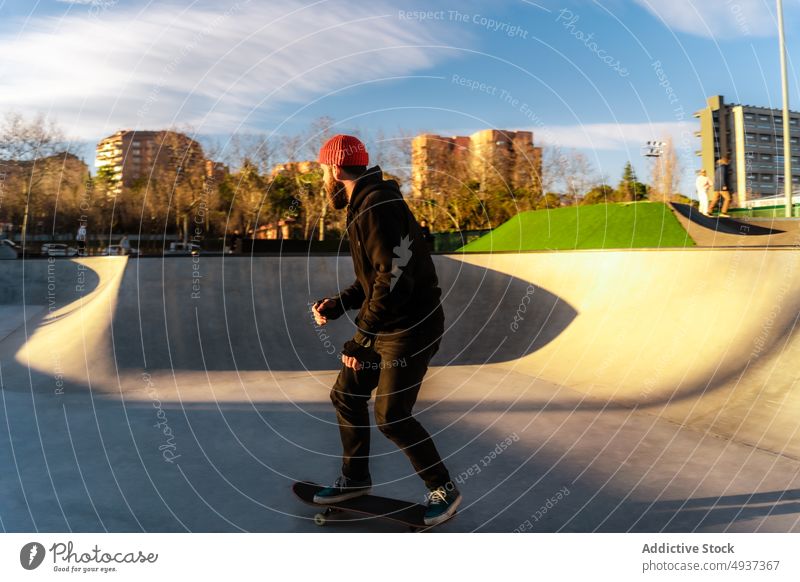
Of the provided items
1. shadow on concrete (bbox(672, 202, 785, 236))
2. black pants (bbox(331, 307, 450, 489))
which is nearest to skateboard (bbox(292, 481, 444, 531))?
black pants (bbox(331, 307, 450, 489))

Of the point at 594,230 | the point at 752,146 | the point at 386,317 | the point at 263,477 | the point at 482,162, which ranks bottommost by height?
the point at 263,477

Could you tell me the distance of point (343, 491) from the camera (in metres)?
4.00

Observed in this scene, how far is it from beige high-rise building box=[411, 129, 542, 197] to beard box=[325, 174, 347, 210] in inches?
714

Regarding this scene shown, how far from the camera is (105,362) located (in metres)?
8.12

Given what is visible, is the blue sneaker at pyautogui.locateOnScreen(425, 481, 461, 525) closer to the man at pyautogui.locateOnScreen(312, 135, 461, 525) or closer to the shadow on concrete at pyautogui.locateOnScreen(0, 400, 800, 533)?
the man at pyautogui.locateOnScreen(312, 135, 461, 525)

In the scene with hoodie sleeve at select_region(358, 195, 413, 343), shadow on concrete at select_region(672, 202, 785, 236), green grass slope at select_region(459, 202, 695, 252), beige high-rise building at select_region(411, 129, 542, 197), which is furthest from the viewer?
beige high-rise building at select_region(411, 129, 542, 197)

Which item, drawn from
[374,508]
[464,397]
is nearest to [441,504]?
[374,508]

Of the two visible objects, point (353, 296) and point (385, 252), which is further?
point (353, 296)

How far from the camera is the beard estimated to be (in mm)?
3916

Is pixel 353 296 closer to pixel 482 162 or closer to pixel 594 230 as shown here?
pixel 594 230

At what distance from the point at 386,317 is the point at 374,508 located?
134cm

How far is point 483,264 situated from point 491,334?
2.82 metres

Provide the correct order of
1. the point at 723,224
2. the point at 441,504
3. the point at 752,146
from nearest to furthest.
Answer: the point at 441,504
the point at 723,224
the point at 752,146

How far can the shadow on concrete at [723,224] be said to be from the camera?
45.2 feet
